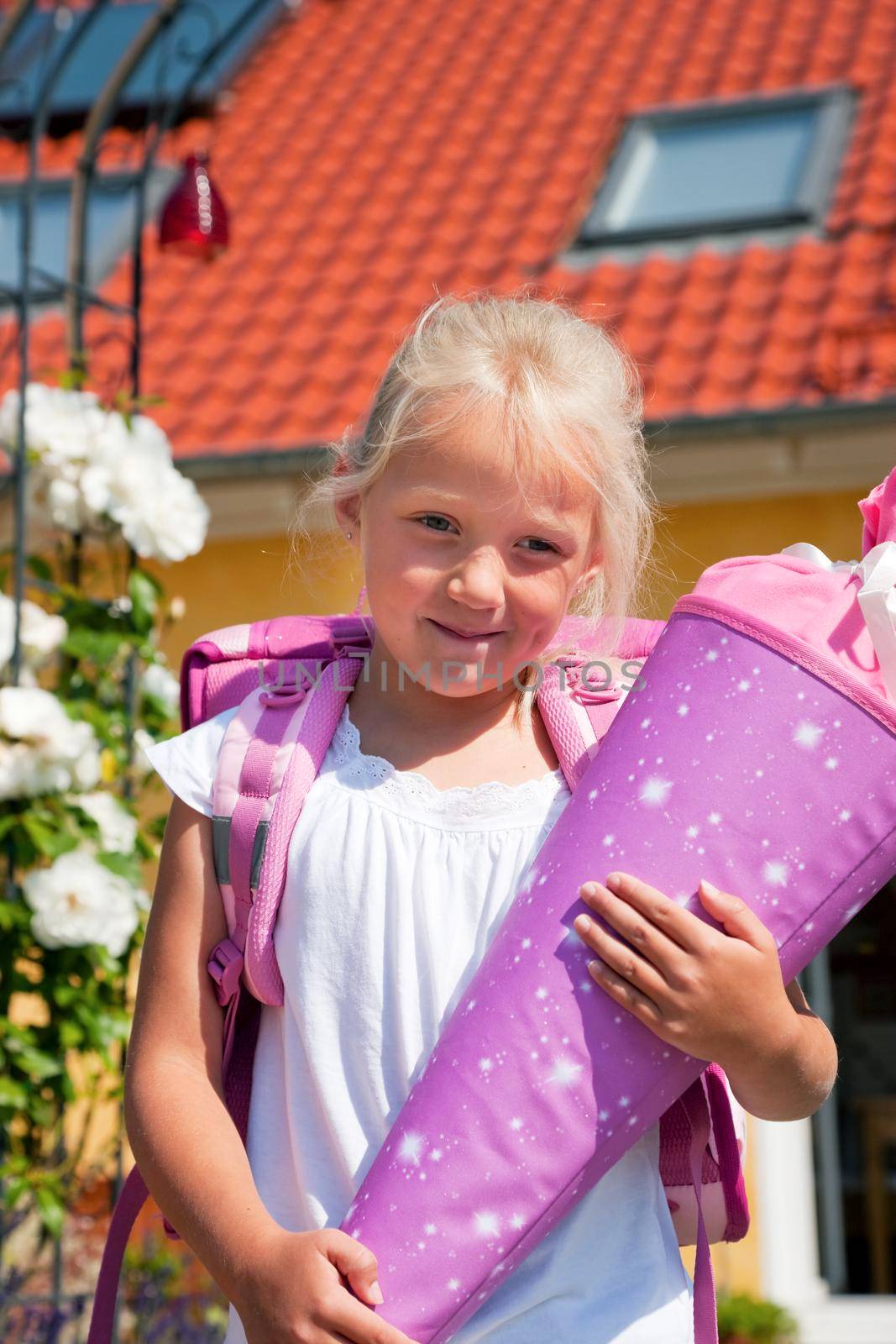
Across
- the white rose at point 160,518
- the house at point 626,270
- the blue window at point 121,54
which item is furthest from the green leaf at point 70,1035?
the blue window at point 121,54

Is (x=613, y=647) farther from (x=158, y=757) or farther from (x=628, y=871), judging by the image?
(x=158, y=757)

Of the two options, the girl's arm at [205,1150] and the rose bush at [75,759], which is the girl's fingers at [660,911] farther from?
the rose bush at [75,759]

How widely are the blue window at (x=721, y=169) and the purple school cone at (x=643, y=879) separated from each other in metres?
4.59

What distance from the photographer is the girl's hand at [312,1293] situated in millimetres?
1214

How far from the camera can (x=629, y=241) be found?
19.0 feet

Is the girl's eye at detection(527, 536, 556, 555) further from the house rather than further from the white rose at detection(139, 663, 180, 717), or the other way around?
the house

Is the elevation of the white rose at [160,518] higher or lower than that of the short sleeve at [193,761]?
lower

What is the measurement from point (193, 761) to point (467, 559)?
33cm

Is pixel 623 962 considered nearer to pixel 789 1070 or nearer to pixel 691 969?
pixel 691 969

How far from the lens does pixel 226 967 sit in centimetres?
143

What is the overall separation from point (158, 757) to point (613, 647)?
47cm

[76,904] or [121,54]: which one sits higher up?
[121,54]

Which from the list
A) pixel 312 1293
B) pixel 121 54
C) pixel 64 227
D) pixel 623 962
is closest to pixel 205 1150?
pixel 312 1293

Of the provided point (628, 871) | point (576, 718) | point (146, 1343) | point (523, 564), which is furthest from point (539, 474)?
point (146, 1343)
